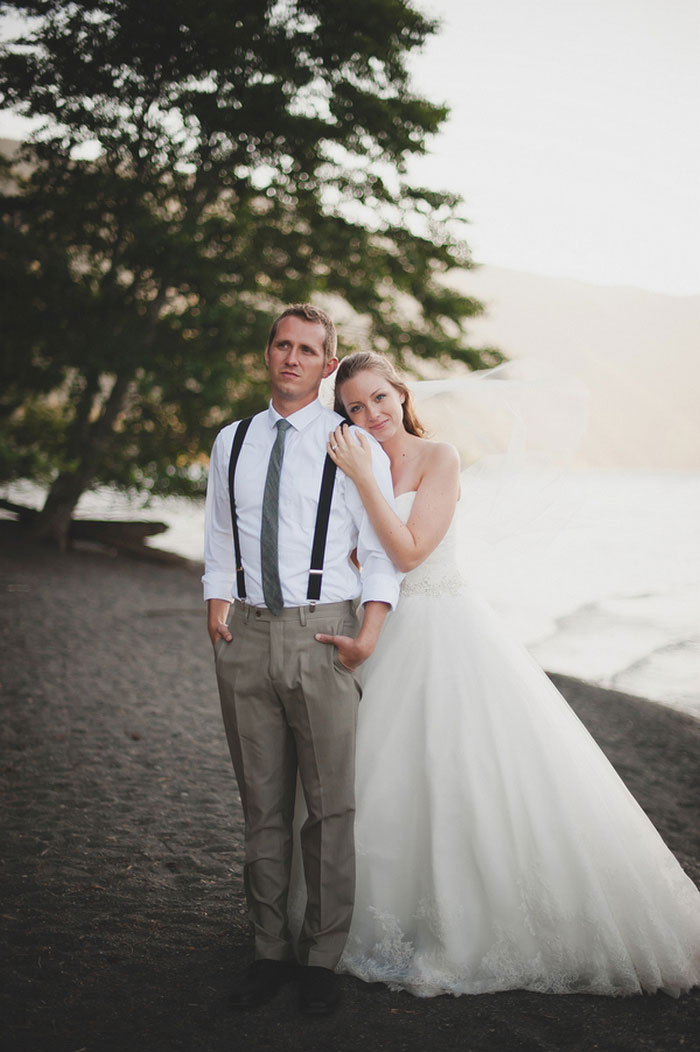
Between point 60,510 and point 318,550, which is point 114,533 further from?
point 318,550

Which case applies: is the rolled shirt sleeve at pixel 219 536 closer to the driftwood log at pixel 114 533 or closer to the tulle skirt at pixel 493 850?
the tulle skirt at pixel 493 850

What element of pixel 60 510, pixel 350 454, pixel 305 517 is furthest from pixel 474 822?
pixel 60 510

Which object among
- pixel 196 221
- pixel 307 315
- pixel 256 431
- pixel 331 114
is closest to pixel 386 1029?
pixel 256 431

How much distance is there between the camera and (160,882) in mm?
3447

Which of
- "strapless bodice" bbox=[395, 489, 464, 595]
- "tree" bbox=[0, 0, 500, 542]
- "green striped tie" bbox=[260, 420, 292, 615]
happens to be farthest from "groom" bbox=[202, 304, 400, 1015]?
"tree" bbox=[0, 0, 500, 542]

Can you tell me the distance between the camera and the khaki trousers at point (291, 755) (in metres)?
2.45

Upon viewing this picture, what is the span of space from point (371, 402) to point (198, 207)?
9.29m

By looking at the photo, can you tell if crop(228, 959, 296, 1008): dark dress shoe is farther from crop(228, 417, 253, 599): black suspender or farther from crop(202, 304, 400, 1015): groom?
crop(228, 417, 253, 599): black suspender

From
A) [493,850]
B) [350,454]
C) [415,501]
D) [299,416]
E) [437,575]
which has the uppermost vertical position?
[299,416]

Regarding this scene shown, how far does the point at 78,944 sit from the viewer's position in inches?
113

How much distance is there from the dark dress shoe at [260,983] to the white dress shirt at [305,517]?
1260 mm

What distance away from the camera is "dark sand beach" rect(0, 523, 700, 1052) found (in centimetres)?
240

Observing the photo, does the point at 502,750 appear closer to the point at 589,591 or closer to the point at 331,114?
the point at 331,114

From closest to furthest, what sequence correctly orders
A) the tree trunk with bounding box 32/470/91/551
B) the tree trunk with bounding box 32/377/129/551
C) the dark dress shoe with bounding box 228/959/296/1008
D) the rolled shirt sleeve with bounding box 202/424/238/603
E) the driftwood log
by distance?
1. the dark dress shoe with bounding box 228/959/296/1008
2. the rolled shirt sleeve with bounding box 202/424/238/603
3. the tree trunk with bounding box 32/377/129/551
4. the tree trunk with bounding box 32/470/91/551
5. the driftwood log
